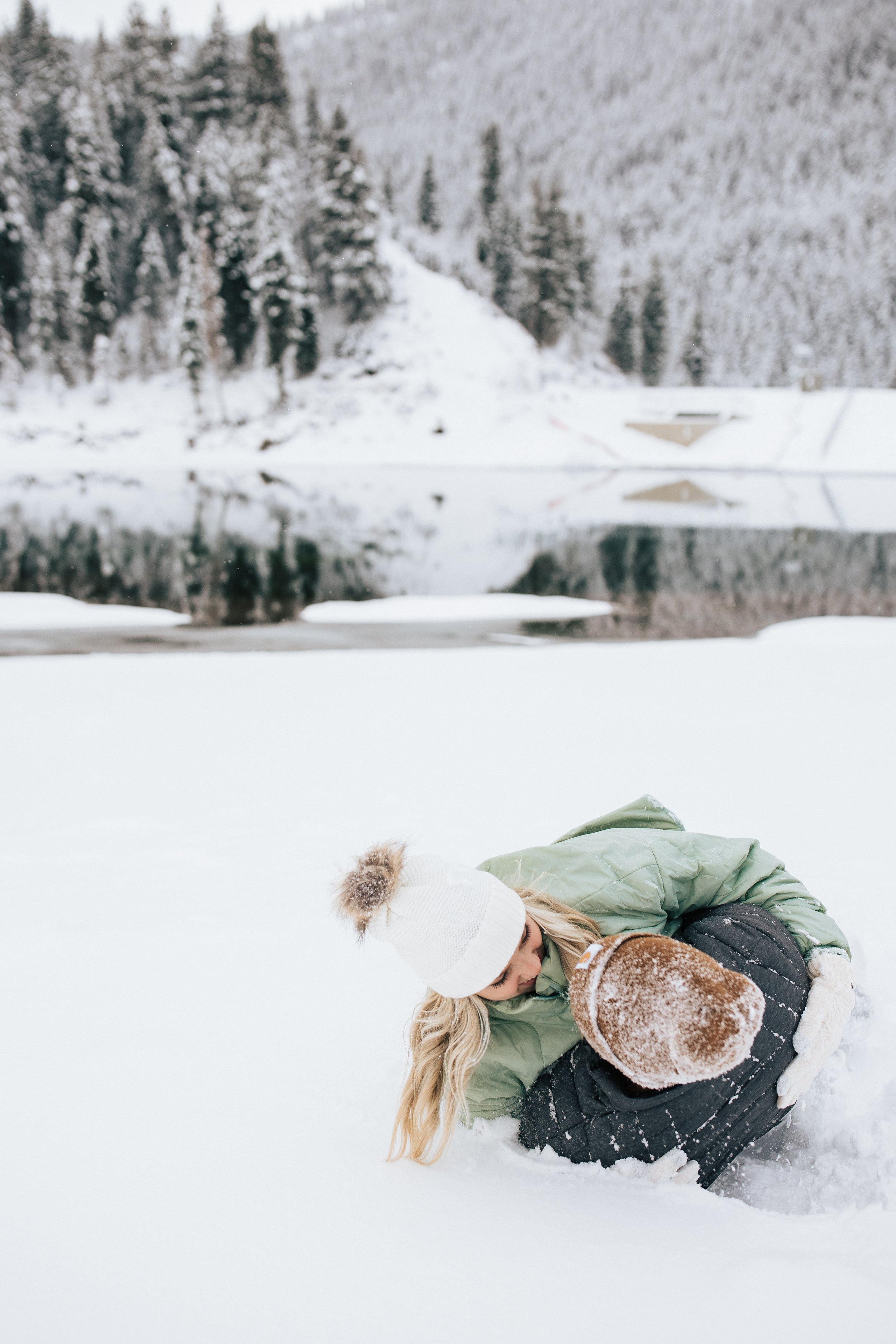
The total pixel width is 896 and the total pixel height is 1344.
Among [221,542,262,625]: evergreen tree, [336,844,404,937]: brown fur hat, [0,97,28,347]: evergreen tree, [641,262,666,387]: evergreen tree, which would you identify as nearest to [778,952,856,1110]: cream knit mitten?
[336,844,404,937]: brown fur hat

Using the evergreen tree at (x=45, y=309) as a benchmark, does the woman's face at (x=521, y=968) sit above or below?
below

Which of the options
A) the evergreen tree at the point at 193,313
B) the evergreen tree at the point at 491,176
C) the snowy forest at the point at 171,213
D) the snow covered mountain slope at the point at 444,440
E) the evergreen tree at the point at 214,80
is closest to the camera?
the snow covered mountain slope at the point at 444,440

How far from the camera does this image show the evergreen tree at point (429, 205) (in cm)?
5341

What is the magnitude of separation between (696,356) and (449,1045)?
1957 inches

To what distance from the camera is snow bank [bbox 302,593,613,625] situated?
36.0 feet

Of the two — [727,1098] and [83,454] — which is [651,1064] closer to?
[727,1098]

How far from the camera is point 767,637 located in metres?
9.20

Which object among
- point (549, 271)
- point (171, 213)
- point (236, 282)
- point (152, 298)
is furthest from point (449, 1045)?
point (549, 271)

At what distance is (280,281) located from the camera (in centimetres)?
3250

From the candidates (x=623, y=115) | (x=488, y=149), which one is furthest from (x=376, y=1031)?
(x=623, y=115)

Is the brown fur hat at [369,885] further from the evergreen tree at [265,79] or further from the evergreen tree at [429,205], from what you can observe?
the evergreen tree at [429,205]

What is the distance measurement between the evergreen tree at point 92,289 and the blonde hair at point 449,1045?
129 feet

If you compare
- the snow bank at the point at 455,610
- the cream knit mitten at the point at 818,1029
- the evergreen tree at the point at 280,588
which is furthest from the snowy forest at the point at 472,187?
the cream knit mitten at the point at 818,1029

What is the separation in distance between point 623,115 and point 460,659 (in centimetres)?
10251
